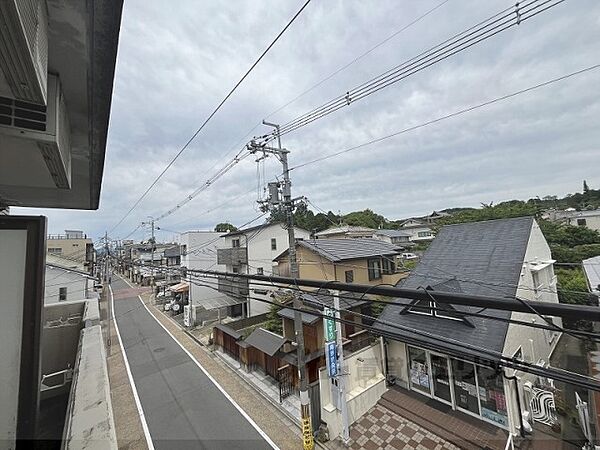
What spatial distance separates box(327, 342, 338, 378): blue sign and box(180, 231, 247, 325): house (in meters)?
14.0

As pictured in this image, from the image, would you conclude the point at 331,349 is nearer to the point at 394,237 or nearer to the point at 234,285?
the point at 234,285

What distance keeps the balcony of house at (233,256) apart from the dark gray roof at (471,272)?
1372 cm

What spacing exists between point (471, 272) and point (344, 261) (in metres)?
6.50

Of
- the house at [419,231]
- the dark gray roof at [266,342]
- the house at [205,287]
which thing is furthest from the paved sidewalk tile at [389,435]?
the house at [419,231]

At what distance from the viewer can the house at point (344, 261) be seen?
1552 cm

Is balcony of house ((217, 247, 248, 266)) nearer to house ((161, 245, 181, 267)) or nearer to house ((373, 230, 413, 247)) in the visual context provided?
house ((161, 245, 181, 267))

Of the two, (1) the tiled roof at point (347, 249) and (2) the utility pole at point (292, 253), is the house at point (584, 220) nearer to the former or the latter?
(1) the tiled roof at point (347, 249)

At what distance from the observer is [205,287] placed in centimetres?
2372

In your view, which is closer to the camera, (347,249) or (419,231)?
(347,249)

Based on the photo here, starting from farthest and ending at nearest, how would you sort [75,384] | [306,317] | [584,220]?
[584,220] → [306,317] → [75,384]

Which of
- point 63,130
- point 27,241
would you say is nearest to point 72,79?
point 63,130

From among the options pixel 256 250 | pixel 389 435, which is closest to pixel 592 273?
pixel 389 435

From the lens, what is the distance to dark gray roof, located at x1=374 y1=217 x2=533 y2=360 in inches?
337

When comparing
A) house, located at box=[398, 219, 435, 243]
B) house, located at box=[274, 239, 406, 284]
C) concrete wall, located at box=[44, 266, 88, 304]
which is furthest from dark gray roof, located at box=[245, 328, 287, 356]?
house, located at box=[398, 219, 435, 243]
